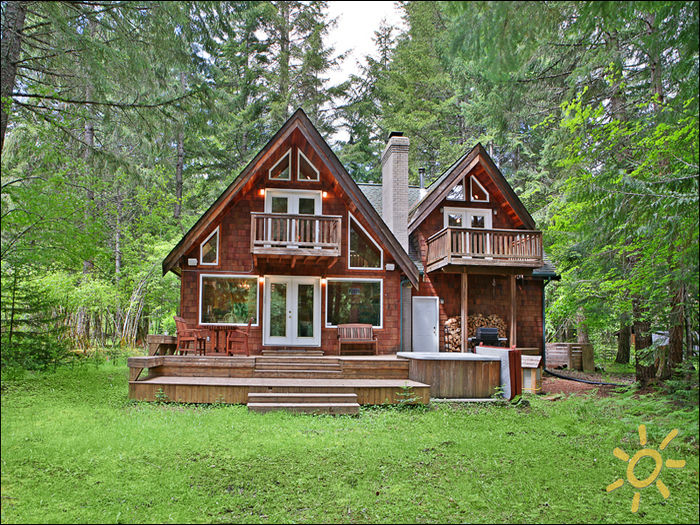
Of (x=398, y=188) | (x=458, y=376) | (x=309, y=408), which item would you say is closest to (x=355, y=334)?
(x=458, y=376)

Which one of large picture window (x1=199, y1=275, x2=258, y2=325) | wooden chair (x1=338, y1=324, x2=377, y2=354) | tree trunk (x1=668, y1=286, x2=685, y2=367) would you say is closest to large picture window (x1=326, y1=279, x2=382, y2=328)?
wooden chair (x1=338, y1=324, x2=377, y2=354)

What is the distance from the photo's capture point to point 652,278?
513cm

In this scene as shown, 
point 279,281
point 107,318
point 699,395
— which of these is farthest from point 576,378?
point 107,318

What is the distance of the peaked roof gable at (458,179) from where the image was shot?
14609 mm

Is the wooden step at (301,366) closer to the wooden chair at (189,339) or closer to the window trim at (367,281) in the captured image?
the wooden chair at (189,339)

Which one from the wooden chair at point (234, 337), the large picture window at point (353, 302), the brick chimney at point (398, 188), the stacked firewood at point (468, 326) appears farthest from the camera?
the stacked firewood at point (468, 326)

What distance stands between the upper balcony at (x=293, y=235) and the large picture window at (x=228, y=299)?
133cm

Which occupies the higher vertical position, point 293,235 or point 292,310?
point 293,235

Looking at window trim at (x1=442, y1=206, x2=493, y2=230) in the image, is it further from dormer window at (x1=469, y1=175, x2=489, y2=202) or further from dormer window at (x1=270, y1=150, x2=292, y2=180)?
dormer window at (x1=270, y1=150, x2=292, y2=180)

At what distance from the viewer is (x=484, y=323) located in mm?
14641

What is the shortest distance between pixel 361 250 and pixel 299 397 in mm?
5117

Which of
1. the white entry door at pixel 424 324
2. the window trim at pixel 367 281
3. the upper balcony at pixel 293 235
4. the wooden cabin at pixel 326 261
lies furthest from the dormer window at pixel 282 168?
the white entry door at pixel 424 324

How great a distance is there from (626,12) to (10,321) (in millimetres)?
6132

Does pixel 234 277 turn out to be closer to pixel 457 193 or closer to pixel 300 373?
pixel 300 373
